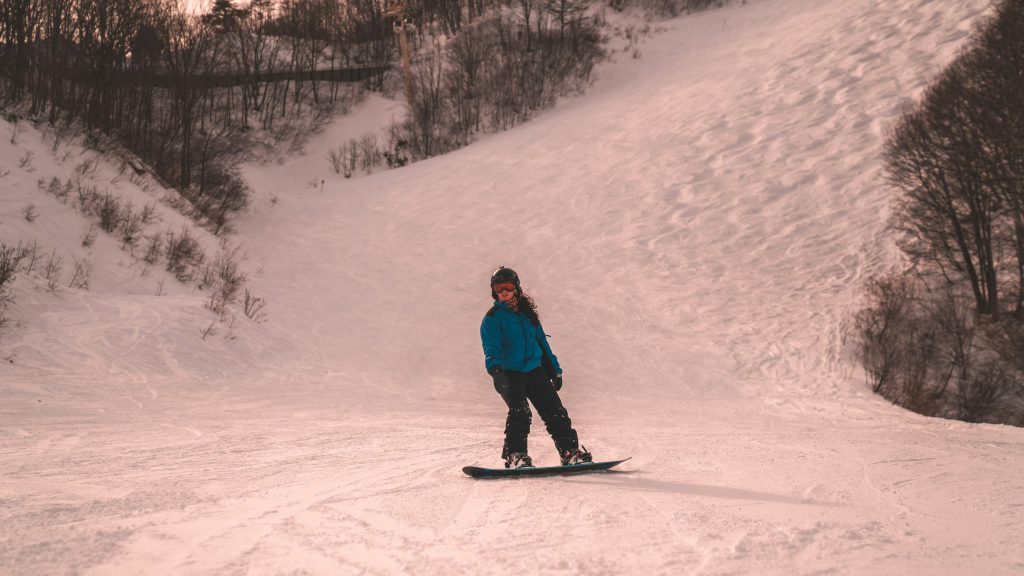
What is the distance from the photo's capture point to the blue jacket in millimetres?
5621

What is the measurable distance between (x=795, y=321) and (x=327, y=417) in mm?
10849

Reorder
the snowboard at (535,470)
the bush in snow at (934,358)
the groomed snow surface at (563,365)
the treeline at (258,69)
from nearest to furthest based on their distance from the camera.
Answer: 1. the groomed snow surface at (563,365)
2. the snowboard at (535,470)
3. the bush in snow at (934,358)
4. the treeline at (258,69)

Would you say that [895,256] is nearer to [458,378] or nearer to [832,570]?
[458,378]

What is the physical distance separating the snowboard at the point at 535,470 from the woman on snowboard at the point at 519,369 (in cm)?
15

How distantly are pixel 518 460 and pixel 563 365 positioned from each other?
27.9ft

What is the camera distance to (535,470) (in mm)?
5367

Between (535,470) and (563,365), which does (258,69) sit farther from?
(535,470)

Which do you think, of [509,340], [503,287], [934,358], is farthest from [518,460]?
[934,358]

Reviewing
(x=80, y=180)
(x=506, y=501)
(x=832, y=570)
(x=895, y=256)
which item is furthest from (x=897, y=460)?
(x=80, y=180)

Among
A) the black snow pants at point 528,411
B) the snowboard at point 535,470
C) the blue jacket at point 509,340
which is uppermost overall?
the blue jacket at point 509,340

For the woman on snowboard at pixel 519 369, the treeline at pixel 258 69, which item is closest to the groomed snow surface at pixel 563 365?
the woman on snowboard at pixel 519 369

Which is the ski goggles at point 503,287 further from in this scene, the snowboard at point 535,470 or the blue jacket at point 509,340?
the snowboard at point 535,470

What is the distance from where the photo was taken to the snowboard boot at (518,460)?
5484 mm

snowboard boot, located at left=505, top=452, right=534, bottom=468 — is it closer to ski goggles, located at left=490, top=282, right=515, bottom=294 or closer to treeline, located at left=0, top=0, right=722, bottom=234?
ski goggles, located at left=490, top=282, right=515, bottom=294
